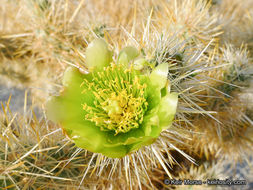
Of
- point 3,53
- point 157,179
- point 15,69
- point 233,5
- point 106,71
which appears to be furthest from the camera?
point 233,5

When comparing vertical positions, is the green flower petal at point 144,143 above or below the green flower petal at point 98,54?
below

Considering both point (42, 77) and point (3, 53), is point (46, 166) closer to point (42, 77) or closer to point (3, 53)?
point (42, 77)

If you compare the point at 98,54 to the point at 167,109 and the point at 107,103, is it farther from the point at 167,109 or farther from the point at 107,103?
the point at 167,109

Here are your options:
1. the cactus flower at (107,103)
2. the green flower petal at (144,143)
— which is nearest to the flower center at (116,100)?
the cactus flower at (107,103)

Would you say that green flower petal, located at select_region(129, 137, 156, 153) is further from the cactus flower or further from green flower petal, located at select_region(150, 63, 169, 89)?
green flower petal, located at select_region(150, 63, 169, 89)

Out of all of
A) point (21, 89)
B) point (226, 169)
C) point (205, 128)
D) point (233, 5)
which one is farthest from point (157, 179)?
point (233, 5)

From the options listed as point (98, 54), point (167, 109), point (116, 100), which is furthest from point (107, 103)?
point (167, 109)

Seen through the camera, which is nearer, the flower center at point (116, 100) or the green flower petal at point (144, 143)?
the green flower petal at point (144, 143)

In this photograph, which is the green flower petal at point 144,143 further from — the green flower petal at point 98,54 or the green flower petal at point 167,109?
the green flower petal at point 98,54
